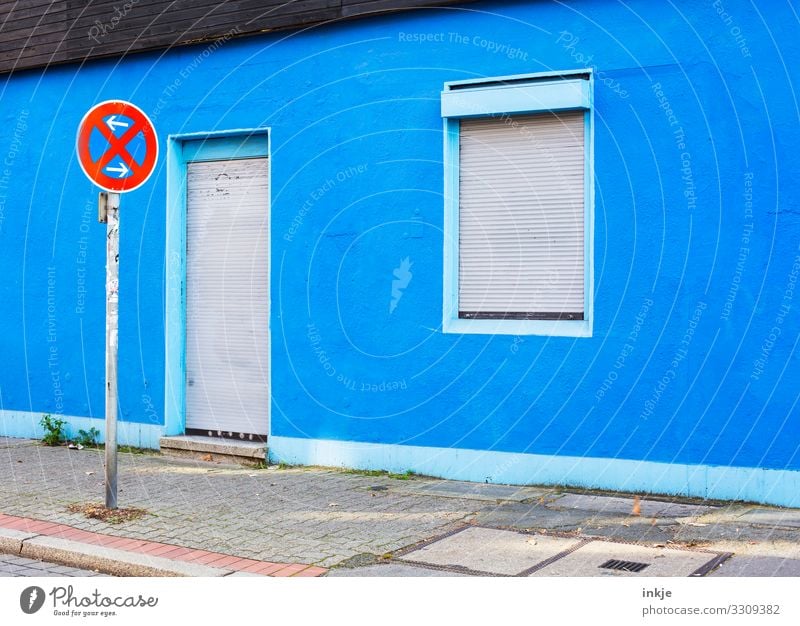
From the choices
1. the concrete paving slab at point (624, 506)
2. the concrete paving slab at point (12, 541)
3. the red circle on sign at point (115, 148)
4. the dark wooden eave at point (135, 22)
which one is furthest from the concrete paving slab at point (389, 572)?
the dark wooden eave at point (135, 22)

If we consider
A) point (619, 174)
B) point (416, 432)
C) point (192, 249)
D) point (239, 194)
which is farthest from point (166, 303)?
point (619, 174)

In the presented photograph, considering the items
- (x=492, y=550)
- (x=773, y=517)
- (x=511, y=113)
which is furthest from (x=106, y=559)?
Answer: (x=511, y=113)

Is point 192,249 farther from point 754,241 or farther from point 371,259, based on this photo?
point 754,241

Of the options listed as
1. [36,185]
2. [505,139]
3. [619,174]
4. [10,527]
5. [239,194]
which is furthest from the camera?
[36,185]

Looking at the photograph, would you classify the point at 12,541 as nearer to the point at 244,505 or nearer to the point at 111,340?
the point at 111,340

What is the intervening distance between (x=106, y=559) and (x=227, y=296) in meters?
4.63

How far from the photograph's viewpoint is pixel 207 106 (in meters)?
10.9

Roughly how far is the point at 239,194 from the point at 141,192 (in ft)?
4.32

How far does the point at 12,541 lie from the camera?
23.8 feet

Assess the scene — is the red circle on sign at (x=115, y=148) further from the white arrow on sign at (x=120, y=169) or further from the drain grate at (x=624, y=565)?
the drain grate at (x=624, y=565)

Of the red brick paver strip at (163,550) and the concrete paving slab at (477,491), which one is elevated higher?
the concrete paving slab at (477,491)

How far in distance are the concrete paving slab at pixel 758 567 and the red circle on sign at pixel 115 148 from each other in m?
5.10

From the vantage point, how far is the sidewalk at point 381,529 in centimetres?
651

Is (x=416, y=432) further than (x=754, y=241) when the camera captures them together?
Yes
